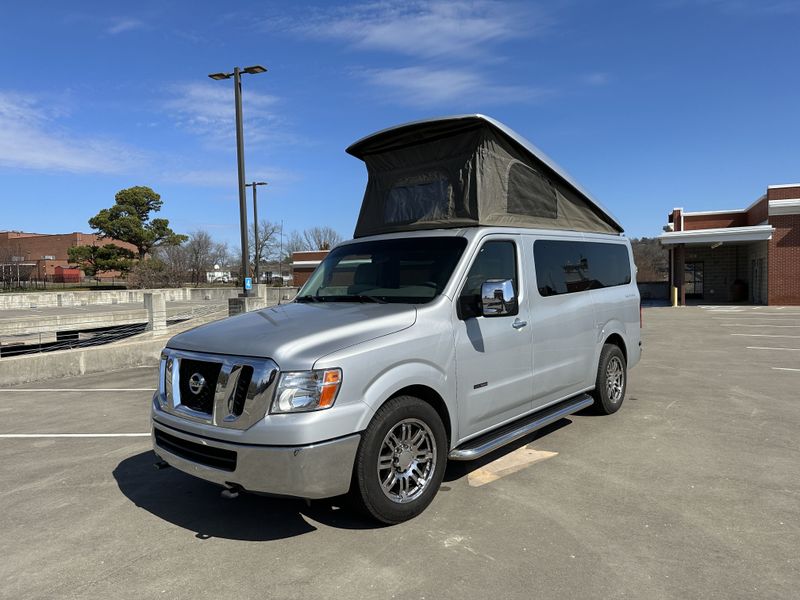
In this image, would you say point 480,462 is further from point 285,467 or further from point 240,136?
point 240,136

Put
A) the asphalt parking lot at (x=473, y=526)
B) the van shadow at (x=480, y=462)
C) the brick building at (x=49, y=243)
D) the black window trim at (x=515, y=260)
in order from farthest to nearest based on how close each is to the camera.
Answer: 1. the brick building at (x=49, y=243)
2. the van shadow at (x=480, y=462)
3. the black window trim at (x=515, y=260)
4. the asphalt parking lot at (x=473, y=526)

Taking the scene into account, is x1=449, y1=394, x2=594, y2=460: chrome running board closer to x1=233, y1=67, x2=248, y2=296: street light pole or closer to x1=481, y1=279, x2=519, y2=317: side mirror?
x1=481, y1=279, x2=519, y2=317: side mirror

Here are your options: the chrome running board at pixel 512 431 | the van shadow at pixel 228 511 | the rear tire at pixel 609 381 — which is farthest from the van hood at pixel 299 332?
the rear tire at pixel 609 381

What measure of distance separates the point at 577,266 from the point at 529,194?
1.02m

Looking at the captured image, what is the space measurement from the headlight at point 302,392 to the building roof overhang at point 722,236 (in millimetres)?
26827

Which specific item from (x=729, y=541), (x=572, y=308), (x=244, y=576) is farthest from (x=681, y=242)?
(x=244, y=576)

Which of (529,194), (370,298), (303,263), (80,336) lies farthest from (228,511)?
(303,263)

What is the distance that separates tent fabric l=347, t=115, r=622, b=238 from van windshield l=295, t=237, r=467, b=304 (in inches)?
15.1

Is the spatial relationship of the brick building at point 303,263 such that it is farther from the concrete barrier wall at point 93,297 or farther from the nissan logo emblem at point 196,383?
the nissan logo emblem at point 196,383

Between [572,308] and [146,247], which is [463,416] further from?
[146,247]

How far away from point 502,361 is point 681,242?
26103 mm

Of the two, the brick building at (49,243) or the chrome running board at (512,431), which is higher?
the brick building at (49,243)

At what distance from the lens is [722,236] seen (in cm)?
2566

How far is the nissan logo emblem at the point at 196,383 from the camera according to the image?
145 inches
